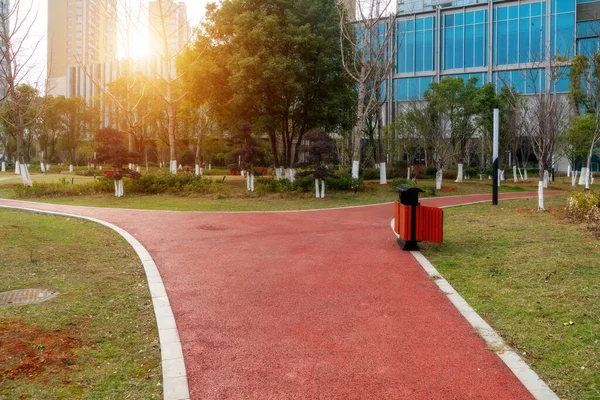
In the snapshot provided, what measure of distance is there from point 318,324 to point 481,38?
1881 inches

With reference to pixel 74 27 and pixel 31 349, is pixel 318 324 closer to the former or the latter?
pixel 31 349

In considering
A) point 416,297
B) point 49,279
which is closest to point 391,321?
point 416,297

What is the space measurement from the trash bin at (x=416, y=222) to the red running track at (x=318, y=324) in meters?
0.41

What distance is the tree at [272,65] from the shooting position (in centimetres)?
2423

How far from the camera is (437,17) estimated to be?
48938mm

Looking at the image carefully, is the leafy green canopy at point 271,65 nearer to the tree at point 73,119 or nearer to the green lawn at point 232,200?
the green lawn at point 232,200

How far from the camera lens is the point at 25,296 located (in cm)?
647

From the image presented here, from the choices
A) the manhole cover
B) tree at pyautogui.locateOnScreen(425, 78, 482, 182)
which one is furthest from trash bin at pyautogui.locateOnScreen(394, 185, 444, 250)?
tree at pyautogui.locateOnScreen(425, 78, 482, 182)

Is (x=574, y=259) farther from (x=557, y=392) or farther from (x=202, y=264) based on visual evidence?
(x=202, y=264)

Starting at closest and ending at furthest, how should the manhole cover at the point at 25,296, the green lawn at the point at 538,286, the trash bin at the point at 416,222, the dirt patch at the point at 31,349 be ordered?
1. the dirt patch at the point at 31,349
2. the green lawn at the point at 538,286
3. the manhole cover at the point at 25,296
4. the trash bin at the point at 416,222

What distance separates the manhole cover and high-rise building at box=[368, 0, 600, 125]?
39701 mm

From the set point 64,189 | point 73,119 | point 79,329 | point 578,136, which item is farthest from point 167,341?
point 73,119

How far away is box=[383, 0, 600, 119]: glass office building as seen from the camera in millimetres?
44031

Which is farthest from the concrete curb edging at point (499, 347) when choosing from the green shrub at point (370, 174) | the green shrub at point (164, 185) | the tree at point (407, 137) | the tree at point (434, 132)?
the green shrub at point (370, 174)
